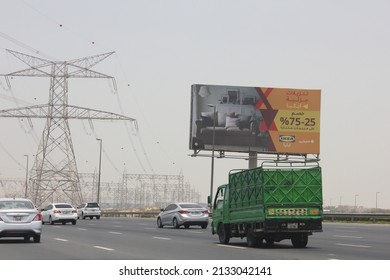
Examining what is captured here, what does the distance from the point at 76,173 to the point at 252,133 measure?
18.1m

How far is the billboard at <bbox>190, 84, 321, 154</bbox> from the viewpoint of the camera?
7731 cm

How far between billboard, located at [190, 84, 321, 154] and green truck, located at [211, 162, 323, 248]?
5050 cm

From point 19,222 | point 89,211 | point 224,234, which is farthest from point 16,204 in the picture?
point 89,211

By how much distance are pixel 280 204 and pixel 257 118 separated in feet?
173

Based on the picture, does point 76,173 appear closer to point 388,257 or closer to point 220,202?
point 220,202

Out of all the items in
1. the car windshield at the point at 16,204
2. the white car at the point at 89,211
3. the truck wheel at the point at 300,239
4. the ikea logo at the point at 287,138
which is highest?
the ikea logo at the point at 287,138

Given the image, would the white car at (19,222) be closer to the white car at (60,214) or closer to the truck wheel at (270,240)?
the truck wheel at (270,240)

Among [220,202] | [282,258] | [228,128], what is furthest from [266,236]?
[228,128]

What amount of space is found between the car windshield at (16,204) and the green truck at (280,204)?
Answer: 7.17m

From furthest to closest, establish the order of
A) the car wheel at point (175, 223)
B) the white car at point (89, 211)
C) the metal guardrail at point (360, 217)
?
1. the white car at point (89, 211)
2. the metal guardrail at point (360, 217)
3. the car wheel at point (175, 223)

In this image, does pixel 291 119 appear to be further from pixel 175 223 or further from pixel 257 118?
pixel 175 223

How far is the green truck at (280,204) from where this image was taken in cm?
2497

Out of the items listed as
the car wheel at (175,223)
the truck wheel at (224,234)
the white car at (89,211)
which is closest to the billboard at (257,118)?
the white car at (89,211)

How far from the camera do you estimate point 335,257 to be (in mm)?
20750
